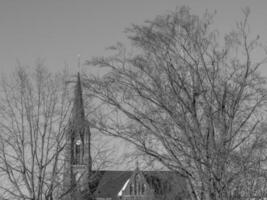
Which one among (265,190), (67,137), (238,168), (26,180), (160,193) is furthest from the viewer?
(67,137)

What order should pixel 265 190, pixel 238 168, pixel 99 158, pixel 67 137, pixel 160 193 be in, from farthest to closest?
pixel 99 158, pixel 67 137, pixel 160 193, pixel 265 190, pixel 238 168

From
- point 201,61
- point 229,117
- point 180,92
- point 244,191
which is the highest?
point 201,61

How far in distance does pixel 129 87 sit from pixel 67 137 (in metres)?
7.15

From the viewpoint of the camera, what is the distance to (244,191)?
8695 mm

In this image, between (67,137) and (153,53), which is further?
(67,137)

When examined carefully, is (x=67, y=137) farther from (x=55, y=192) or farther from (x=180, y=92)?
(x=180, y=92)

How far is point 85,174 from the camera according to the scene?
1595 centimetres

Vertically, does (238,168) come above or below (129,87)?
below

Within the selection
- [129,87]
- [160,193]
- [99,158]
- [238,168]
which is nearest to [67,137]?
[99,158]

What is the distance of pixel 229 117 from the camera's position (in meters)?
8.21

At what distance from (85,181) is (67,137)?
1810 millimetres

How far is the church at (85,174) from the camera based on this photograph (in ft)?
30.8

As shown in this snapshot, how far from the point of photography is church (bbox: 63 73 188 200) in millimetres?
9383

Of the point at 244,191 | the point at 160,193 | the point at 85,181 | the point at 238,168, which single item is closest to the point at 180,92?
the point at 238,168
